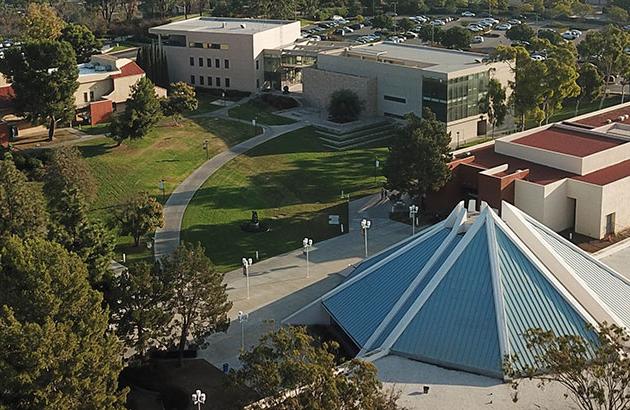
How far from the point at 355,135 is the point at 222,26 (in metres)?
28.4

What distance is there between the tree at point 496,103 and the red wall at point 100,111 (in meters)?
34.1

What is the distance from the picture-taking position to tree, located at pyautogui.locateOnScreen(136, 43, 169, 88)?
3442 inches

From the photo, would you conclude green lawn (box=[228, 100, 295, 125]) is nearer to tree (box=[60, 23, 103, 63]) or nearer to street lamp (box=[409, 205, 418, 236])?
tree (box=[60, 23, 103, 63])

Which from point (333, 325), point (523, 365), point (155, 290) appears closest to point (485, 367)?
point (523, 365)

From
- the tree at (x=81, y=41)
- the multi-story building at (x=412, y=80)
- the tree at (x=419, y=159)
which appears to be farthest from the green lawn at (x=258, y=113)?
the tree at (x=419, y=159)

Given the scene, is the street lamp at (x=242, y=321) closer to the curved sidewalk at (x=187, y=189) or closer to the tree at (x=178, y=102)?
the curved sidewalk at (x=187, y=189)

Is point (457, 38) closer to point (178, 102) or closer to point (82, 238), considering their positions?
point (178, 102)

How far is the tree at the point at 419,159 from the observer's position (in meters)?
53.7

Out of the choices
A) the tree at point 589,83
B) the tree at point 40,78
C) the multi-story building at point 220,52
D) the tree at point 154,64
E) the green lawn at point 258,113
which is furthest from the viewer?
the multi-story building at point 220,52

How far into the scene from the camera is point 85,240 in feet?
128

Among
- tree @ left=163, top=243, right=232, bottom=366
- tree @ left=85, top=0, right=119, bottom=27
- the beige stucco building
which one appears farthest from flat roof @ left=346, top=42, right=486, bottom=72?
tree @ left=85, top=0, right=119, bottom=27

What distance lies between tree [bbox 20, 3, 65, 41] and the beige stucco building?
2256 inches

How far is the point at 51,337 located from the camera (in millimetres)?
27906

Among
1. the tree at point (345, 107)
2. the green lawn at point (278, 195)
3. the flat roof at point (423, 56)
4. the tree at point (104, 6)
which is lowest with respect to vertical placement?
the green lawn at point (278, 195)
